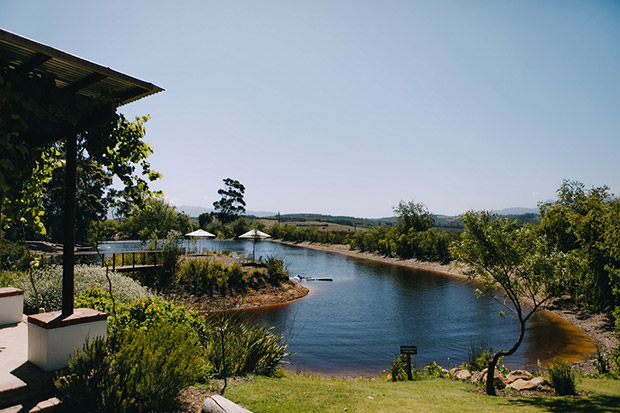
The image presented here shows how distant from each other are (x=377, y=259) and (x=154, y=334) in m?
37.5

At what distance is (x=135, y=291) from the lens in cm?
903

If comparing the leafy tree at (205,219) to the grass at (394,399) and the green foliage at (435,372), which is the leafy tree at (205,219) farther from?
the grass at (394,399)

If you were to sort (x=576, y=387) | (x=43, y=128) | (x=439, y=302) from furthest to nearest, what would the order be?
(x=439, y=302), (x=576, y=387), (x=43, y=128)

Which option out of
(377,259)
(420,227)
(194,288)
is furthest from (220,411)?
(420,227)

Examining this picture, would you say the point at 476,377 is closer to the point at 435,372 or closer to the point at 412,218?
the point at 435,372

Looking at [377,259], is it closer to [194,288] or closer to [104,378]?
[194,288]

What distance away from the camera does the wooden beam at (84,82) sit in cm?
366

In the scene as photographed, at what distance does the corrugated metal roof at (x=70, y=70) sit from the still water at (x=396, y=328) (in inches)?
305

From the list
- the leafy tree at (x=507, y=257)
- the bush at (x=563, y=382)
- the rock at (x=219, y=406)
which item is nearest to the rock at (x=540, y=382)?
the bush at (x=563, y=382)

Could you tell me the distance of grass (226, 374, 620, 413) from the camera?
4906 mm

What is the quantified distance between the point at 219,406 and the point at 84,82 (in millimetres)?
3796

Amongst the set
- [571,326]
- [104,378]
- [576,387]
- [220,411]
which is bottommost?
[571,326]

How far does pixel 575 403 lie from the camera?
5988 millimetres

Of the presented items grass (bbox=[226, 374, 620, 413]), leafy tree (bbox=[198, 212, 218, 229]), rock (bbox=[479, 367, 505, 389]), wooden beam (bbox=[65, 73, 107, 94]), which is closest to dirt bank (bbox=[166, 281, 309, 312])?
grass (bbox=[226, 374, 620, 413])
